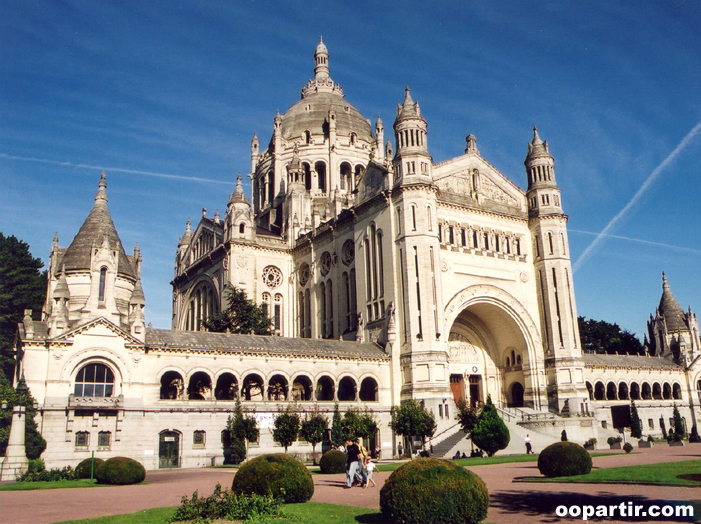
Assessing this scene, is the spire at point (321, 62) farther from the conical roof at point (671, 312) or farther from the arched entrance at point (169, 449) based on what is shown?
the arched entrance at point (169, 449)

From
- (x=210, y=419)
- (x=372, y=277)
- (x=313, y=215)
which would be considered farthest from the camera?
(x=313, y=215)

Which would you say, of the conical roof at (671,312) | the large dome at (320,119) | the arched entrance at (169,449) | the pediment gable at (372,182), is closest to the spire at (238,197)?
the pediment gable at (372,182)

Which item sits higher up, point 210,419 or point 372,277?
point 372,277

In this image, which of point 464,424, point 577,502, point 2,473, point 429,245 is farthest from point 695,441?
point 2,473

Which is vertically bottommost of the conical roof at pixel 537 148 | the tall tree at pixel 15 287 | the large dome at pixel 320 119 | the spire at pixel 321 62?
the tall tree at pixel 15 287

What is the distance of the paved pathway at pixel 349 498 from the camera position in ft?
59.1

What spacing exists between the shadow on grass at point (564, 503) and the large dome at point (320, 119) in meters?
69.7

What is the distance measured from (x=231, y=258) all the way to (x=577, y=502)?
52.7 meters

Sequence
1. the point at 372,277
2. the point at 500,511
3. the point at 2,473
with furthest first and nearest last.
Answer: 1. the point at 372,277
2. the point at 2,473
3. the point at 500,511

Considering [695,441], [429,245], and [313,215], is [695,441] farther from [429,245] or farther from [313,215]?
[313,215]

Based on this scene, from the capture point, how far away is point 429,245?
5525 cm

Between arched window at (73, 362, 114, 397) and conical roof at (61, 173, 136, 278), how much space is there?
10062 mm

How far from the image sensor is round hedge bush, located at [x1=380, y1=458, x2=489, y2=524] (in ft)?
50.2

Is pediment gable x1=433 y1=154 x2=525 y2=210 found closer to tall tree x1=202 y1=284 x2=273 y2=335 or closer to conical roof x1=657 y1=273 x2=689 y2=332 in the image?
tall tree x1=202 y1=284 x2=273 y2=335
